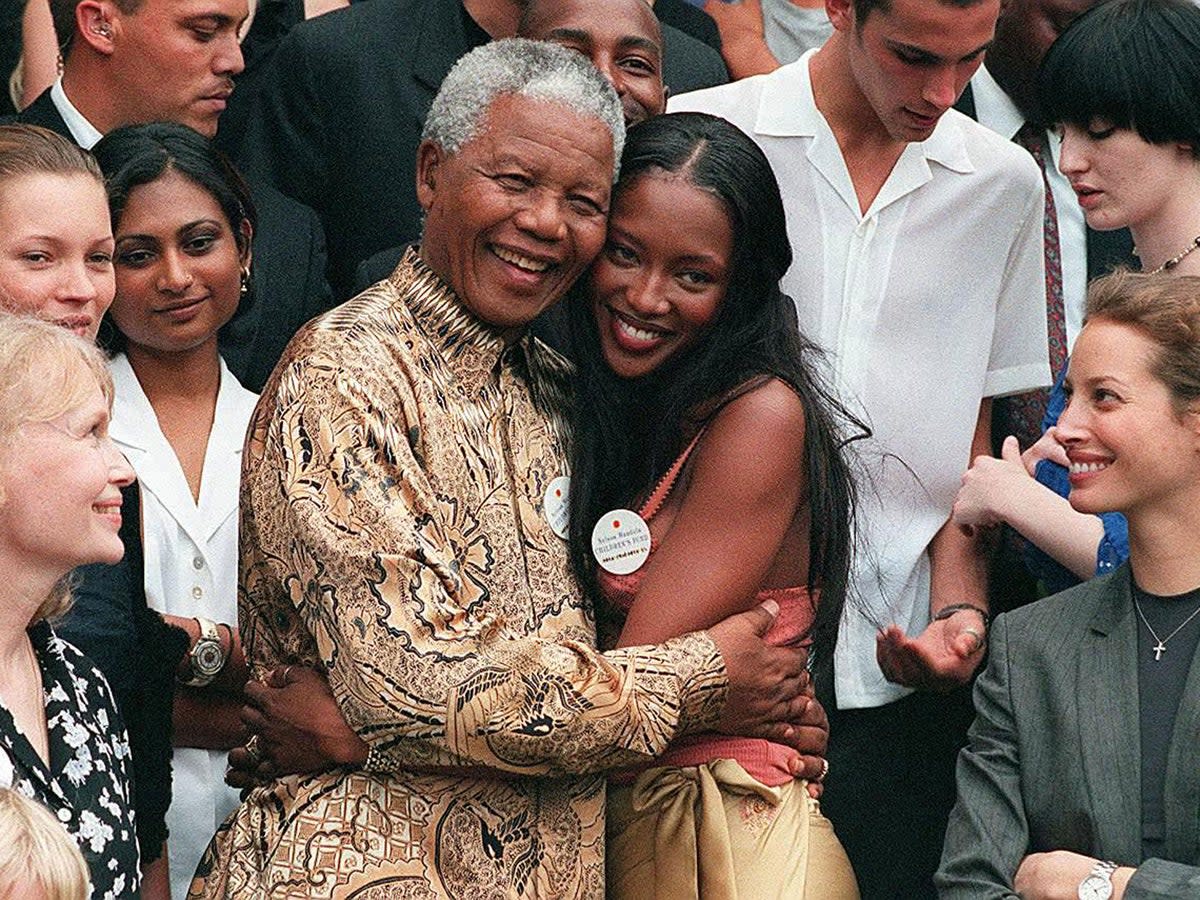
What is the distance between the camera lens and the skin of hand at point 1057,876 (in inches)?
143

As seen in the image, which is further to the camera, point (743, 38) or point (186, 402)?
point (743, 38)

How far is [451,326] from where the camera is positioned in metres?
3.63

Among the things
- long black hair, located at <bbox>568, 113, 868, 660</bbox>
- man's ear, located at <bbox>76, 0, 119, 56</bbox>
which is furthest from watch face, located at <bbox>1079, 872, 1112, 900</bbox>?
man's ear, located at <bbox>76, 0, 119, 56</bbox>

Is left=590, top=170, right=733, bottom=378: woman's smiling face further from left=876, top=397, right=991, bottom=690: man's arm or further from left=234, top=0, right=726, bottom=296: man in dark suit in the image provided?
left=234, top=0, right=726, bottom=296: man in dark suit

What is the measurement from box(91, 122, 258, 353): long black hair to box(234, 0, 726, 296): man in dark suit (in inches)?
23.3

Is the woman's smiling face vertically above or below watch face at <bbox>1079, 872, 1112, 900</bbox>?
above

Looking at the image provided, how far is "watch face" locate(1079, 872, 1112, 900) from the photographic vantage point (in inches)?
143

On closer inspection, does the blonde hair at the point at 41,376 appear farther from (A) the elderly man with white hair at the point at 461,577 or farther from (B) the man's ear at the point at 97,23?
(B) the man's ear at the point at 97,23

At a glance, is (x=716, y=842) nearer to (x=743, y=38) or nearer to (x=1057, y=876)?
(x=1057, y=876)

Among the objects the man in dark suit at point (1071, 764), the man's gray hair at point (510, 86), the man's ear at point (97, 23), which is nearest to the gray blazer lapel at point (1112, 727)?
the man in dark suit at point (1071, 764)

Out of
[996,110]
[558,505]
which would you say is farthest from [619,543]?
[996,110]

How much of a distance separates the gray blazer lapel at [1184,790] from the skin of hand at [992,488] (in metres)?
0.94

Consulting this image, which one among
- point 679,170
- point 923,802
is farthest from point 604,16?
point 923,802

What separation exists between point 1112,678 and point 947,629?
0.74 m
